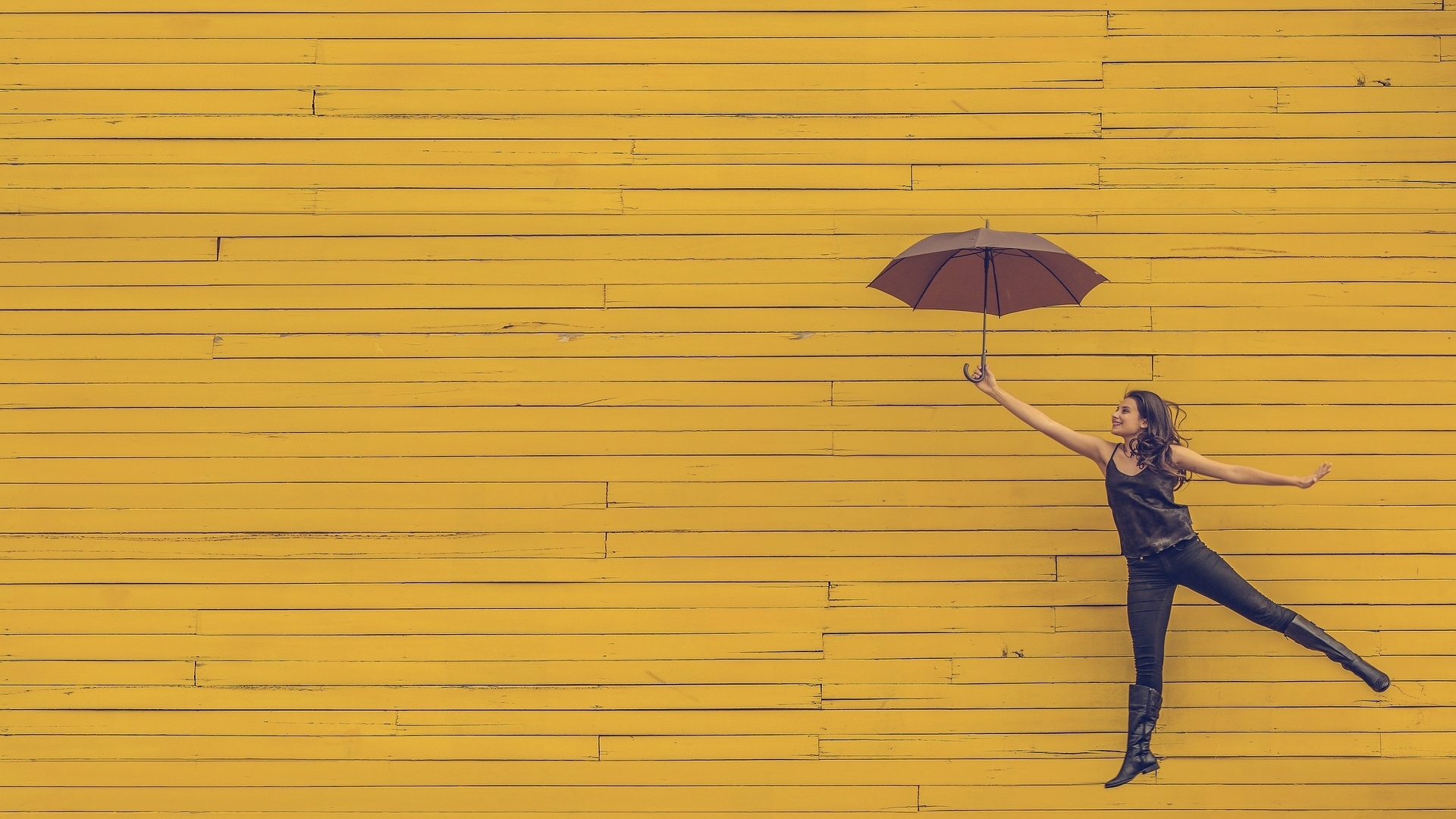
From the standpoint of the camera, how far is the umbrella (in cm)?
416

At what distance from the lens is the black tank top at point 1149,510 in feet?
13.6

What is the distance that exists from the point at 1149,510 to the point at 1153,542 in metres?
0.13

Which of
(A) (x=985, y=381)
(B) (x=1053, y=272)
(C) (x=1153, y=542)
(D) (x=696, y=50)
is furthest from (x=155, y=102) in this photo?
(C) (x=1153, y=542)

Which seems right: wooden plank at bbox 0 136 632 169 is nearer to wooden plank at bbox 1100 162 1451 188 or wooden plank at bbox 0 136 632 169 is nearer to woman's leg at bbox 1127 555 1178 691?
wooden plank at bbox 1100 162 1451 188

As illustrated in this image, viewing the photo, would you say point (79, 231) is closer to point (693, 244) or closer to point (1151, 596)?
point (693, 244)

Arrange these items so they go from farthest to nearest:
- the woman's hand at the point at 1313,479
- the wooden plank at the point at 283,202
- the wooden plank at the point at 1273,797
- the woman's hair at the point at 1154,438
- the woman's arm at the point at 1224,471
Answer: the wooden plank at the point at 283,202, the wooden plank at the point at 1273,797, the woman's hair at the point at 1154,438, the woman's arm at the point at 1224,471, the woman's hand at the point at 1313,479

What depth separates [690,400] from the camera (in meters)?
4.64

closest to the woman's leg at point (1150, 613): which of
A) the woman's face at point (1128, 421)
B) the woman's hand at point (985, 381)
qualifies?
the woman's face at point (1128, 421)

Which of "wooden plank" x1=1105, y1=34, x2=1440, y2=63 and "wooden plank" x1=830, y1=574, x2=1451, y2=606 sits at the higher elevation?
"wooden plank" x1=1105, y1=34, x2=1440, y2=63

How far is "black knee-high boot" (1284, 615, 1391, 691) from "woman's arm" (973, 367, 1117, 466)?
3.28 feet

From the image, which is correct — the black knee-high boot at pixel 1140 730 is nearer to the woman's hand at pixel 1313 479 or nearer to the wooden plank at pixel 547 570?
the wooden plank at pixel 547 570

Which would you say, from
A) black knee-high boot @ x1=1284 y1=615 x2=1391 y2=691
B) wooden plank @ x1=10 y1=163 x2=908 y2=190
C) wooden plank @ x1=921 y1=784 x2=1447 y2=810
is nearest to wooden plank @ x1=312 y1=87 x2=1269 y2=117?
wooden plank @ x1=10 y1=163 x2=908 y2=190

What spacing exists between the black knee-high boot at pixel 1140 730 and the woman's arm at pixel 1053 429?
947 mm

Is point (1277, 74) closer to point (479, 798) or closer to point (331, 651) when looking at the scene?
point (479, 798)
